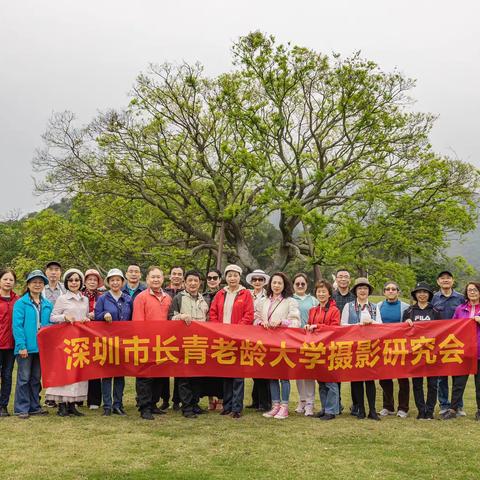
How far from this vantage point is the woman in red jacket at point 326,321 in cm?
665

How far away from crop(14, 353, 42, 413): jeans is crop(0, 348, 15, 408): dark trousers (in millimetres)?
128

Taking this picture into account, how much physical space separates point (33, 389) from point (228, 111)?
12.9m

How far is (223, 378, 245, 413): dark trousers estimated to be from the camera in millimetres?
6641

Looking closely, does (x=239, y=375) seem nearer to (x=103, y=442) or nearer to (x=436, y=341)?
(x=103, y=442)

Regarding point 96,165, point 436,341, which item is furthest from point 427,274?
point 436,341

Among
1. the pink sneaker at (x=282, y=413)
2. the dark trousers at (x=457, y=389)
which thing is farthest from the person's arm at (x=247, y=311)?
the dark trousers at (x=457, y=389)

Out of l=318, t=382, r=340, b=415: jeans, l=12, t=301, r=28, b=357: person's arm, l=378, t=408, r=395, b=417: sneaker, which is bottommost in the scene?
l=378, t=408, r=395, b=417: sneaker

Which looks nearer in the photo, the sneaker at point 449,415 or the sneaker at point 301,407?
the sneaker at point 449,415

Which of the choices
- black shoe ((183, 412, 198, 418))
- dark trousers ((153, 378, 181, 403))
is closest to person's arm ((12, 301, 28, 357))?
dark trousers ((153, 378, 181, 403))

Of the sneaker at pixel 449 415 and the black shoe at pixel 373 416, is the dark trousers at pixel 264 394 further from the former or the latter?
the sneaker at pixel 449 415

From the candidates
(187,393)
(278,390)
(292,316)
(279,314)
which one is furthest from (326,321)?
(187,393)

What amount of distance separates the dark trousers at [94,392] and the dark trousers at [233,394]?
166 cm

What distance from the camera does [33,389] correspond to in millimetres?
6633

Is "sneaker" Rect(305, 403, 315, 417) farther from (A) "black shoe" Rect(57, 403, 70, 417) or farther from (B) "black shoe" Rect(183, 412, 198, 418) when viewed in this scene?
(A) "black shoe" Rect(57, 403, 70, 417)
